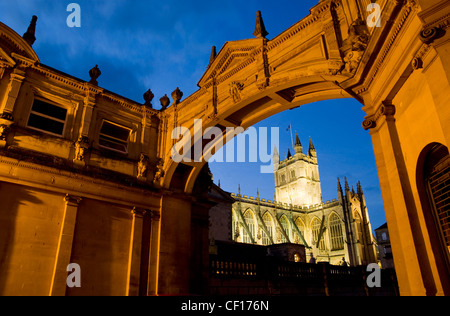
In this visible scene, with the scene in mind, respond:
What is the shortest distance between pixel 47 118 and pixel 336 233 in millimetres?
70313

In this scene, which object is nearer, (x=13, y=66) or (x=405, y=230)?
(x=405, y=230)

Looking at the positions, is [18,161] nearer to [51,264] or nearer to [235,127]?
[51,264]

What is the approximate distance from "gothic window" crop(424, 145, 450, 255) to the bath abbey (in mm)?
24

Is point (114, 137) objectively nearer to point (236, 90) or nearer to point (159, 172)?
point (159, 172)

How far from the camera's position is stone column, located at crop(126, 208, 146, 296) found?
1135cm

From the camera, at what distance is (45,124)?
1173cm

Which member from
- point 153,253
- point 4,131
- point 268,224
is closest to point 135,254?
point 153,253

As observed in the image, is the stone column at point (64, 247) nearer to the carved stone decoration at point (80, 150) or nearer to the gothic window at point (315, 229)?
the carved stone decoration at point (80, 150)

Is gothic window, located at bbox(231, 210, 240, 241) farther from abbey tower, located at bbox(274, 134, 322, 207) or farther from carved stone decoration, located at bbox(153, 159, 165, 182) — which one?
carved stone decoration, located at bbox(153, 159, 165, 182)

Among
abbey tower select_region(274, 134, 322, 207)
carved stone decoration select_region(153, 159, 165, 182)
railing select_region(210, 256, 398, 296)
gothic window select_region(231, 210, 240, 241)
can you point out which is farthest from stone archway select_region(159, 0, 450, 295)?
abbey tower select_region(274, 134, 322, 207)

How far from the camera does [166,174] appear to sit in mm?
13555

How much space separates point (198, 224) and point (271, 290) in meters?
5.43

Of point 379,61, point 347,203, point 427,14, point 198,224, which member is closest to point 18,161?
point 198,224

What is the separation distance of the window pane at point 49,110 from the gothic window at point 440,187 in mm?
12796
